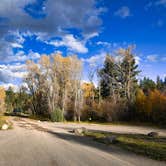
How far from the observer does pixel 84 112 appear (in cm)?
5694

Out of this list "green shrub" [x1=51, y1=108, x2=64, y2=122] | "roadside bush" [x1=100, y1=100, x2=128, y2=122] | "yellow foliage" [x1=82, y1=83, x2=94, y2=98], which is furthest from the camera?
"yellow foliage" [x1=82, y1=83, x2=94, y2=98]

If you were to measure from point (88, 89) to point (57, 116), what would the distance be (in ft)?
42.6

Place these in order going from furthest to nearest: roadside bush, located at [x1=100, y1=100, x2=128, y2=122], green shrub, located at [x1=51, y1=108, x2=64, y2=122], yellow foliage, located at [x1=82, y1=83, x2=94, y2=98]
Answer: yellow foliage, located at [x1=82, y1=83, x2=94, y2=98] < green shrub, located at [x1=51, y1=108, x2=64, y2=122] < roadside bush, located at [x1=100, y1=100, x2=128, y2=122]

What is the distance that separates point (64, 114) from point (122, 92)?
45.9 feet

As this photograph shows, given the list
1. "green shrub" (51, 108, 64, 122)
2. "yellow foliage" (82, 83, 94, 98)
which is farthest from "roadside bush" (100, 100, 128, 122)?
"yellow foliage" (82, 83, 94, 98)

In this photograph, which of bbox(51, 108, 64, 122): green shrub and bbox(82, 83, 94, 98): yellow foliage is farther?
bbox(82, 83, 94, 98): yellow foliage

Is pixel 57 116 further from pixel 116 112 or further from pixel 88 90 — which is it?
pixel 88 90

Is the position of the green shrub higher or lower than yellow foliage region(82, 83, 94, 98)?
lower

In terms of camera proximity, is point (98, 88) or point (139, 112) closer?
point (139, 112)

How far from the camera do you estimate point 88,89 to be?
210 feet

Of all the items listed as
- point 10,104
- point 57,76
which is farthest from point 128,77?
point 10,104

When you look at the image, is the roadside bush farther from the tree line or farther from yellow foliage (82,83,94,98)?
yellow foliage (82,83,94,98)

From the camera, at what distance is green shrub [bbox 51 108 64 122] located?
5397 centimetres

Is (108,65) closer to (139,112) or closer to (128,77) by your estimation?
(128,77)
